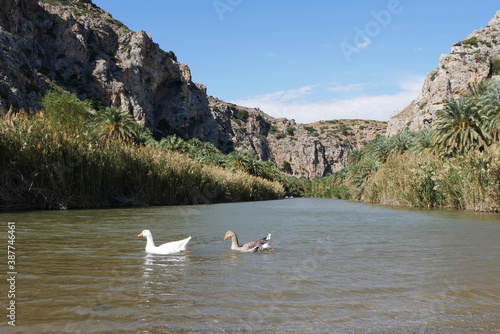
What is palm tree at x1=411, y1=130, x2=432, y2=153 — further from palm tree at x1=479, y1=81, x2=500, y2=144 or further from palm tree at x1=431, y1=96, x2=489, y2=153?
palm tree at x1=479, y1=81, x2=500, y2=144

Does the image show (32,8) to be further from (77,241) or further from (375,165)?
(77,241)

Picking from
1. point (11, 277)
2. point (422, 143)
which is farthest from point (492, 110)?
point (11, 277)

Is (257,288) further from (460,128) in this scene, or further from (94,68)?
(94,68)

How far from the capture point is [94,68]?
97188 mm

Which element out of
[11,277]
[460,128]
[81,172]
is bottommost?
[11,277]

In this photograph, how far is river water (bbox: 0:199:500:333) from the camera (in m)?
4.18

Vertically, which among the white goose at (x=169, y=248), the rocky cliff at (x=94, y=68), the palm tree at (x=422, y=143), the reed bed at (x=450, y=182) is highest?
the rocky cliff at (x=94, y=68)

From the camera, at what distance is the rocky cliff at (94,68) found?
71.0m

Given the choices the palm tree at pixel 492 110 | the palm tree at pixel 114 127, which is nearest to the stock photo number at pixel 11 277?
the palm tree at pixel 492 110

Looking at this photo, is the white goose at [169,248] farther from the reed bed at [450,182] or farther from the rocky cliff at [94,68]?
the rocky cliff at [94,68]

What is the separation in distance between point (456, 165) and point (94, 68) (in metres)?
88.6

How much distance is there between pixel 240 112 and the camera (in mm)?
194625

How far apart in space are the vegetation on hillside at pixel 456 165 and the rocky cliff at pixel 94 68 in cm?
5348

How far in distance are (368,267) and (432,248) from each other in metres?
3.18
